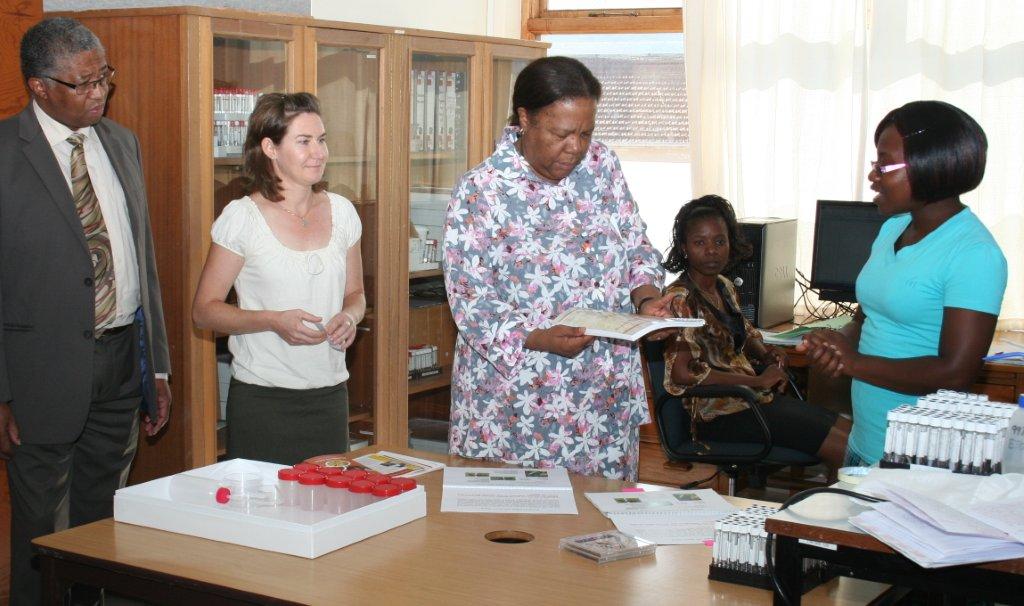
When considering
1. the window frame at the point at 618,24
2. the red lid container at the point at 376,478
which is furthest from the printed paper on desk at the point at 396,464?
the window frame at the point at 618,24

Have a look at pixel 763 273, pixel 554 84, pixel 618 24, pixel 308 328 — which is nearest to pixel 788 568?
pixel 554 84

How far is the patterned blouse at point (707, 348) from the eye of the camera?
3705 mm

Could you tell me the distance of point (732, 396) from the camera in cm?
364

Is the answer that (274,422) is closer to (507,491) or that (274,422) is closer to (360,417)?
(507,491)

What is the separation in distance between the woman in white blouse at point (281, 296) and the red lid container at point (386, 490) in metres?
0.69

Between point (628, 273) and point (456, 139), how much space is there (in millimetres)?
2098

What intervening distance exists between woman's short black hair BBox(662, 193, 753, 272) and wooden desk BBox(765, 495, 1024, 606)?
2.28 metres

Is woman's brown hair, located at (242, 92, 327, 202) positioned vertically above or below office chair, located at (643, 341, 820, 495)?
above

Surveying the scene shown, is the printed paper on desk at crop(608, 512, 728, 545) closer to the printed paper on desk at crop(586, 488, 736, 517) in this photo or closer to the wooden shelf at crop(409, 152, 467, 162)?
the printed paper on desk at crop(586, 488, 736, 517)

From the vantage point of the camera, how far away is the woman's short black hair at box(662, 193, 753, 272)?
3918mm

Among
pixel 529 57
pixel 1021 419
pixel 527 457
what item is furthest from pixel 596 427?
pixel 529 57

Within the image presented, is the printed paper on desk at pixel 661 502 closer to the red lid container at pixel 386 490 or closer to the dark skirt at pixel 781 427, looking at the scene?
the red lid container at pixel 386 490

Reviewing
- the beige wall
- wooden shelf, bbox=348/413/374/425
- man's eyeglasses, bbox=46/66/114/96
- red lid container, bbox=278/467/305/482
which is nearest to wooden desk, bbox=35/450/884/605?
red lid container, bbox=278/467/305/482

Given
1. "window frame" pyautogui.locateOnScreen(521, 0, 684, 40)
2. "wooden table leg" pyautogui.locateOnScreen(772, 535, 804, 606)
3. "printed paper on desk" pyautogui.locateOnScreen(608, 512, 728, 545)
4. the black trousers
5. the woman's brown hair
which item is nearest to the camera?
"wooden table leg" pyautogui.locateOnScreen(772, 535, 804, 606)
